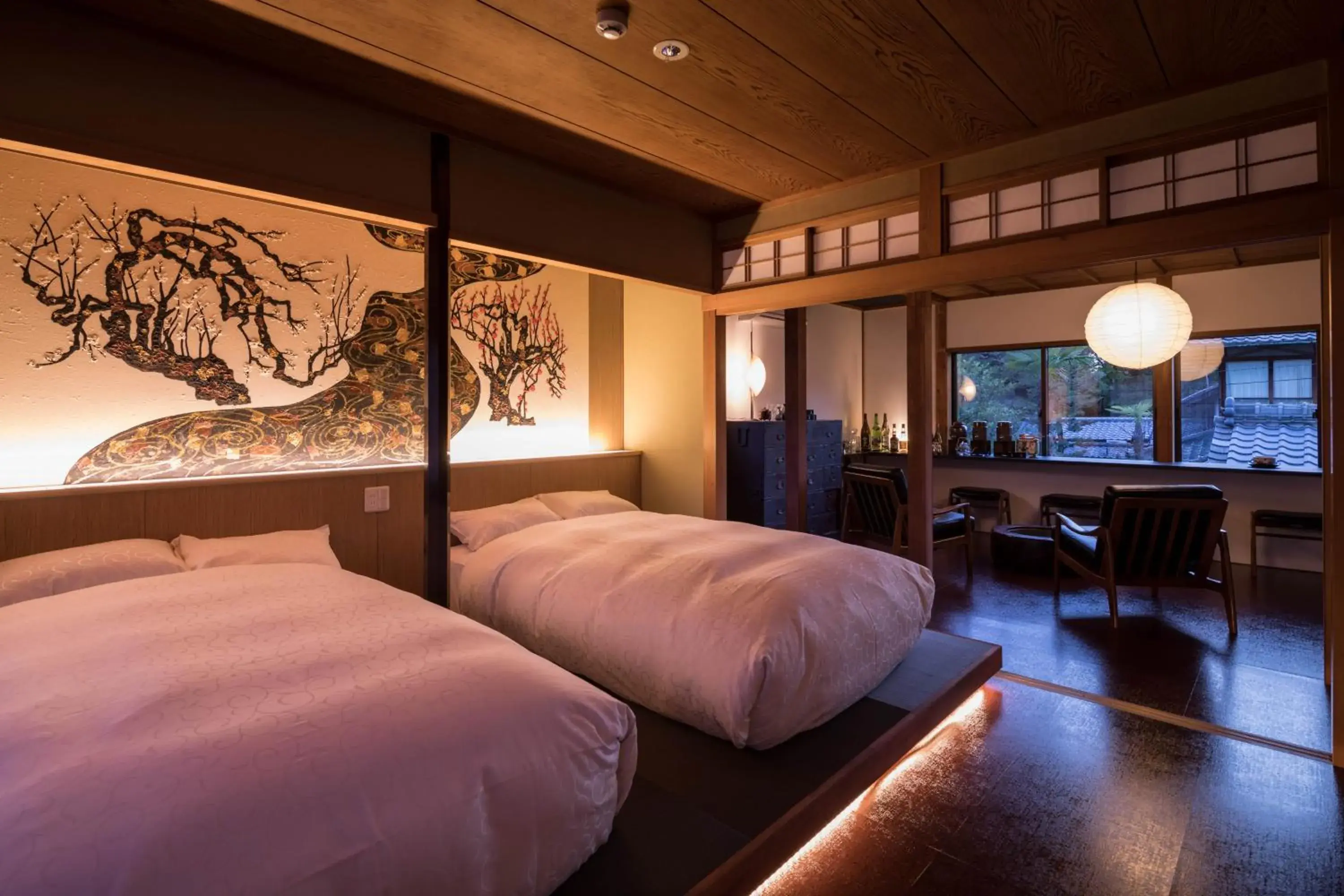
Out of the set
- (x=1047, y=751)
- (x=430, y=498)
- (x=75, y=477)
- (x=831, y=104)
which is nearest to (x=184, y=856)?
(x=430, y=498)

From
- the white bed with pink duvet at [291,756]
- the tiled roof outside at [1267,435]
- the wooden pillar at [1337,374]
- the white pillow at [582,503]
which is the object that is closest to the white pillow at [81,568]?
the white bed with pink duvet at [291,756]

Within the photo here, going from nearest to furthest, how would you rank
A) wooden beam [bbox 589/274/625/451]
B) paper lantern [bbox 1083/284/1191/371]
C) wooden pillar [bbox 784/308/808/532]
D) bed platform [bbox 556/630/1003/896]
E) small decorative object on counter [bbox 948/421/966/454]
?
bed platform [bbox 556/630/1003/896] < paper lantern [bbox 1083/284/1191/371] < wooden pillar [bbox 784/308/808/532] < wooden beam [bbox 589/274/625/451] < small decorative object on counter [bbox 948/421/966/454]

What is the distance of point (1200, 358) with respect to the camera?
19.4ft

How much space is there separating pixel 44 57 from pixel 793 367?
13.1 ft

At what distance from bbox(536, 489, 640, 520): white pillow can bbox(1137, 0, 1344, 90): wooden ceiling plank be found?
10.7 ft

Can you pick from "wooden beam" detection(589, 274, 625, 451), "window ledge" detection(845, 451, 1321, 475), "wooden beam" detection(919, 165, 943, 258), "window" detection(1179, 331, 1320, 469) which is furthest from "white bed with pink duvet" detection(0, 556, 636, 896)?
"window" detection(1179, 331, 1320, 469)

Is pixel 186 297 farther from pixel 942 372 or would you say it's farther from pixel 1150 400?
pixel 1150 400

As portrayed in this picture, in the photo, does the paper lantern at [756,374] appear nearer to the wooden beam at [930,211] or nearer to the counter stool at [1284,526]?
the wooden beam at [930,211]

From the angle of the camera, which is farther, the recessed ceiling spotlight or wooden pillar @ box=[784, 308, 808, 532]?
wooden pillar @ box=[784, 308, 808, 532]

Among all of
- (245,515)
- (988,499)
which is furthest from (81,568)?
(988,499)

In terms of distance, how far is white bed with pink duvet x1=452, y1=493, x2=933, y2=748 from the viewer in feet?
7.00

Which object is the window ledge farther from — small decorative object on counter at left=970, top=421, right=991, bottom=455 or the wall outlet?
the wall outlet

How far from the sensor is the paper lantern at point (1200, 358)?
19.1 ft

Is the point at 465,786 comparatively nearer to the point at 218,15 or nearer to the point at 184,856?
the point at 184,856
